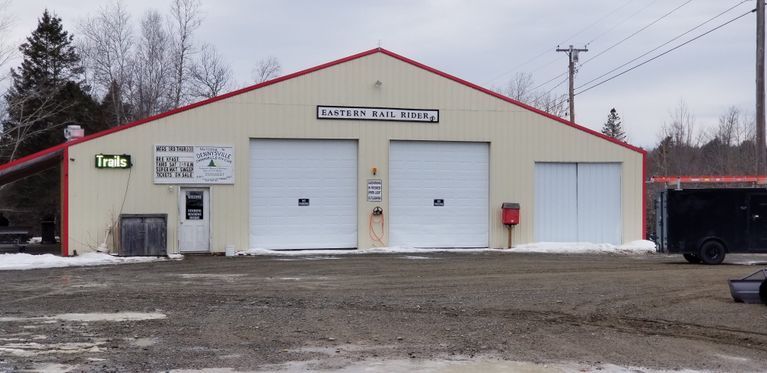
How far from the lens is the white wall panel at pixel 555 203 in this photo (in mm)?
25891

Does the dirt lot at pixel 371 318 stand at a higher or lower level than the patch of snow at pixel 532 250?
lower

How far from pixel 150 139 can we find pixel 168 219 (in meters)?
2.42

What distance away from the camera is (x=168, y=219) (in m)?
23.1

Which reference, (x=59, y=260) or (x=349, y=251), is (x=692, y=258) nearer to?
(x=349, y=251)

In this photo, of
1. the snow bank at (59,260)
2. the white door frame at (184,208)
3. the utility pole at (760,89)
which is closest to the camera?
the snow bank at (59,260)

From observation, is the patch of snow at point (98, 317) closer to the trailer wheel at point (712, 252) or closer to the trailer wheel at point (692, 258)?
the trailer wheel at point (712, 252)

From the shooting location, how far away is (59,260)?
20547mm

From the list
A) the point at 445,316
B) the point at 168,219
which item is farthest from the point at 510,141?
the point at 445,316

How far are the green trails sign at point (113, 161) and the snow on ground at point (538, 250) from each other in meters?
4.23

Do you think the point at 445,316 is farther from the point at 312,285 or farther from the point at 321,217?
the point at 321,217

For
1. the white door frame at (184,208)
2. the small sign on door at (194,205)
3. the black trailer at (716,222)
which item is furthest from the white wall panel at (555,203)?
the small sign on door at (194,205)

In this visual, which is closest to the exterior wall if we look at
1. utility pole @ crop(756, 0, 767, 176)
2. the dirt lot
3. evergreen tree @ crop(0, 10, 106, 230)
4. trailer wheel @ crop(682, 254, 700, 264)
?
utility pole @ crop(756, 0, 767, 176)

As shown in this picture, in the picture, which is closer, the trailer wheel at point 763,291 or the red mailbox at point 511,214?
the trailer wheel at point 763,291

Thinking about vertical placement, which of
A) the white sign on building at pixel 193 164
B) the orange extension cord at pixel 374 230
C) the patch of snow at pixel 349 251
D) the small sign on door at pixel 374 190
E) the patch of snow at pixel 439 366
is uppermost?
the white sign on building at pixel 193 164
